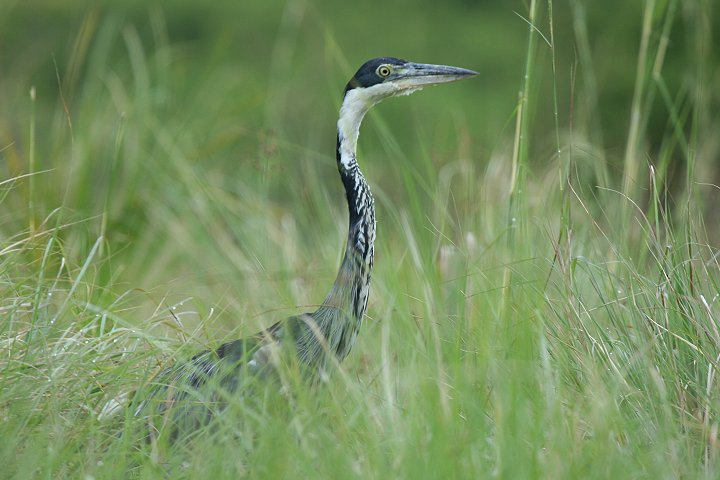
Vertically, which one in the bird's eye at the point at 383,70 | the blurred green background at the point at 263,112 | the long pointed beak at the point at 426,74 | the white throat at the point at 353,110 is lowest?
the blurred green background at the point at 263,112

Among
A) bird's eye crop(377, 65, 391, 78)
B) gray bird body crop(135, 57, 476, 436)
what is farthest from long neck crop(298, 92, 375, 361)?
bird's eye crop(377, 65, 391, 78)

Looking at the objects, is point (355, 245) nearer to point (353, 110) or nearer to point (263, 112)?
point (353, 110)

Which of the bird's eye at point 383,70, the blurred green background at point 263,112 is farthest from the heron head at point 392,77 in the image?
the blurred green background at point 263,112

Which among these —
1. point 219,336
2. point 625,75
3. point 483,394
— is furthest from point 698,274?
point 625,75

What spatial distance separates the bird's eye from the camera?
3.65 metres

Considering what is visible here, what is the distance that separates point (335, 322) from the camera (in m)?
3.24

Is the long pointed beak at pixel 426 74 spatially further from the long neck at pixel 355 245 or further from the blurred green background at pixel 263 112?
the long neck at pixel 355 245

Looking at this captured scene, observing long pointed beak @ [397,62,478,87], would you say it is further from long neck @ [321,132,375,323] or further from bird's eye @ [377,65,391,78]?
long neck @ [321,132,375,323]

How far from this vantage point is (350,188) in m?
3.53

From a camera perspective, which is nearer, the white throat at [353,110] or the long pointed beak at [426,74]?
the white throat at [353,110]

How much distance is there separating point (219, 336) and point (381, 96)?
3.24ft

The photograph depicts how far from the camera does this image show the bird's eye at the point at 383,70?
365cm

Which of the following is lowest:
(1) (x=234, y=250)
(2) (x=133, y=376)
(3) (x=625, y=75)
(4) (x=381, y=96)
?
(3) (x=625, y=75)

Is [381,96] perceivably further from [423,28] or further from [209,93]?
[423,28]
